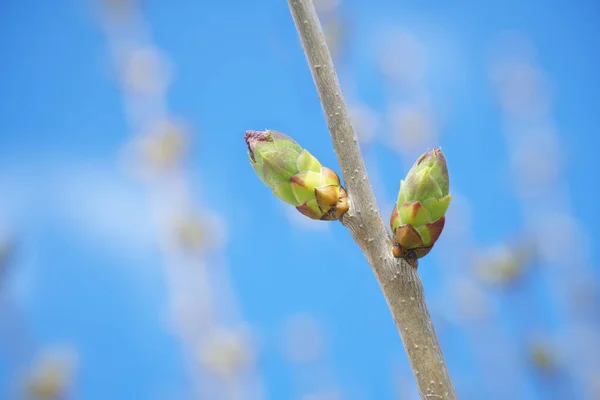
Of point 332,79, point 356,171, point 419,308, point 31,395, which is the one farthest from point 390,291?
point 31,395

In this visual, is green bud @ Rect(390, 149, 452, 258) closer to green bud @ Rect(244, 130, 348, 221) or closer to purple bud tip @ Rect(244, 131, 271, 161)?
green bud @ Rect(244, 130, 348, 221)

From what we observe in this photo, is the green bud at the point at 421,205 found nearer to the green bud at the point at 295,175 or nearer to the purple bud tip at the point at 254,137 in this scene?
the green bud at the point at 295,175

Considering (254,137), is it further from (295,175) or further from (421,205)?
(421,205)

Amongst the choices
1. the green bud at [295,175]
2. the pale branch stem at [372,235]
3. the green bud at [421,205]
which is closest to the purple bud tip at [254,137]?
the green bud at [295,175]

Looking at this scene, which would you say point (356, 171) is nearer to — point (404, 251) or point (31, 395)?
point (404, 251)

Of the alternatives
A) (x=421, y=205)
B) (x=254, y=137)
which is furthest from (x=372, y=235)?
(x=254, y=137)

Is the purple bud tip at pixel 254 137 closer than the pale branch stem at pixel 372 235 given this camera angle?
No
